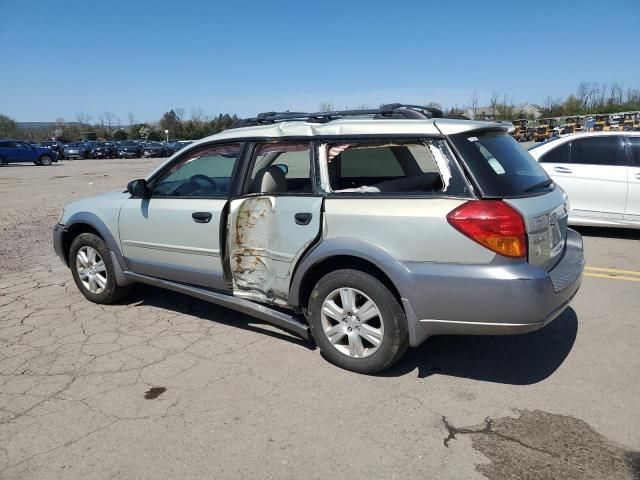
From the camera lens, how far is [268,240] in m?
3.89

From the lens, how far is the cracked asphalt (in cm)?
265

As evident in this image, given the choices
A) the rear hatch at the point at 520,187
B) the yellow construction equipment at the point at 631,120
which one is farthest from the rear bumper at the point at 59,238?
the yellow construction equipment at the point at 631,120

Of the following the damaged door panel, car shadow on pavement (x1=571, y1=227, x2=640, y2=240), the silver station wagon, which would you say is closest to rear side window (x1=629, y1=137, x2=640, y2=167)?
car shadow on pavement (x1=571, y1=227, x2=640, y2=240)

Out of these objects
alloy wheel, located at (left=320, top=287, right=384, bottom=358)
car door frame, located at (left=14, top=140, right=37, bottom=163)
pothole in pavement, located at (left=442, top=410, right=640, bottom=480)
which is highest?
car door frame, located at (left=14, top=140, right=37, bottom=163)

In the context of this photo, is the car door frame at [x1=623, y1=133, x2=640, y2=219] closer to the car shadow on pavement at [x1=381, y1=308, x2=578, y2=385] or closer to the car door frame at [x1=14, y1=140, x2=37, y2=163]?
the car shadow on pavement at [x1=381, y1=308, x2=578, y2=385]

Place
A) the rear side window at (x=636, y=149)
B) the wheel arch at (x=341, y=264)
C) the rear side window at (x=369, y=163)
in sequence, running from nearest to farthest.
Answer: the wheel arch at (x=341, y=264) < the rear side window at (x=369, y=163) < the rear side window at (x=636, y=149)

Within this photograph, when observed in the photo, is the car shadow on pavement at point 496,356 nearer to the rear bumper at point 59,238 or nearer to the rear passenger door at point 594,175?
the rear bumper at point 59,238

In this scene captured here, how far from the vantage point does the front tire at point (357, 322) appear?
336cm

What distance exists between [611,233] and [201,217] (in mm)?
6966

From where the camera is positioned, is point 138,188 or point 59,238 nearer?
point 138,188

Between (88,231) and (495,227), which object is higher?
(495,227)

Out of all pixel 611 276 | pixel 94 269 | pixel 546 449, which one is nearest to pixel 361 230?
pixel 546 449

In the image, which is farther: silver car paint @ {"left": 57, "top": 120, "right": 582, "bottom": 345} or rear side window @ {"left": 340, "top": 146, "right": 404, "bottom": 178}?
rear side window @ {"left": 340, "top": 146, "right": 404, "bottom": 178}

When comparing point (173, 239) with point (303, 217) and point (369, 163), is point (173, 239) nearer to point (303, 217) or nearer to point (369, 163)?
point (303, 217)
